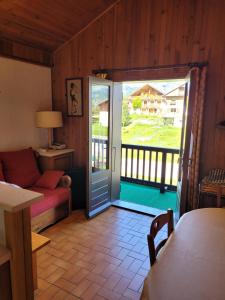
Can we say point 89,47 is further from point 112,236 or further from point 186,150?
point 112,236

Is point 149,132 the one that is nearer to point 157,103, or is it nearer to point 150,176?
point 157,103

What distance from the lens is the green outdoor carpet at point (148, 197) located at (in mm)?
3961

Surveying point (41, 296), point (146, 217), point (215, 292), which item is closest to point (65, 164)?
point (146, 217)

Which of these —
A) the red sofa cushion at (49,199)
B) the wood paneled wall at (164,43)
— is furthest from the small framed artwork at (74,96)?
the red sofa cushion at (49,199)

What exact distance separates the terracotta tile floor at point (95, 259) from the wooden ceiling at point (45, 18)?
9.02ft

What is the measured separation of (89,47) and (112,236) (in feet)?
9.35

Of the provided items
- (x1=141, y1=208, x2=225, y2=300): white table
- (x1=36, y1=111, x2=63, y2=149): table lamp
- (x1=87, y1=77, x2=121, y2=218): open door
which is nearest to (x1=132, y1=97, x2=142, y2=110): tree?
(x1=87, y1=77, x2=121, y2=218): open door

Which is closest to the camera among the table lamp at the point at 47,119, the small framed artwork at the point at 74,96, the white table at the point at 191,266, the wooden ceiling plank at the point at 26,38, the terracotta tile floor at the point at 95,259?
the white table at the point at 191,266

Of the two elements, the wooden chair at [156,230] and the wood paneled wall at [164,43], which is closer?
the wooden chair at [156,230]

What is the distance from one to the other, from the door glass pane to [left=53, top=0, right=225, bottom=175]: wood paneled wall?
0.92 feet

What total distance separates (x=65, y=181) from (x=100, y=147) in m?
0.75

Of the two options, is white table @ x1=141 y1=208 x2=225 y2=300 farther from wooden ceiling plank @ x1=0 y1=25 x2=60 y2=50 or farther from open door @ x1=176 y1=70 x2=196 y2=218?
wooden ceiling plank @ x1=0 y1=25 x2=60 y2=50

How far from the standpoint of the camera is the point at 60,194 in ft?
10.5

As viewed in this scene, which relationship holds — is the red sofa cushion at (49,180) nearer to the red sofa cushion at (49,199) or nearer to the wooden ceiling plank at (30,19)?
the red sofa cushion at (49,199)
